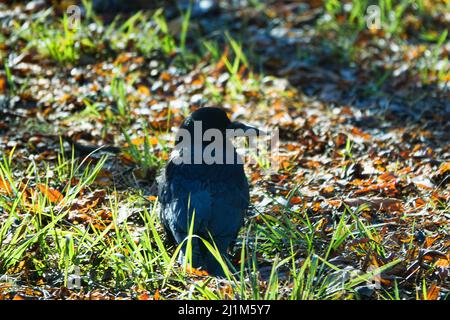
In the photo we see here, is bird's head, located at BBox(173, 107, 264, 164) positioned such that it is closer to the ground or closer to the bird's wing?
the bird's wing

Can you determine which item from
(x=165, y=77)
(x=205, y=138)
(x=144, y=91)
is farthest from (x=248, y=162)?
(x=165, y=77)

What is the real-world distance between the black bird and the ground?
135mm

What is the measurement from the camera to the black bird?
→ 4062 mm

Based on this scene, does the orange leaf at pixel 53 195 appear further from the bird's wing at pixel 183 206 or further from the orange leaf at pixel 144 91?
the orange leaf at pixel 144 91

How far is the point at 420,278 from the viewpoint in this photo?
383 cm

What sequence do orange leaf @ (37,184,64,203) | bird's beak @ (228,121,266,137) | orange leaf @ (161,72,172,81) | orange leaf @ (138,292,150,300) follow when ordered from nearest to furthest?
orange leaf @ (138,292,150,300)
orange leaf @ (37,184,64,203)
bird's beak @ (228,121,266,137)
orange leaf @ (161,72,172,81)

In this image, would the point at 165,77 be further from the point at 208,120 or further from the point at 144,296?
the point at 144,296

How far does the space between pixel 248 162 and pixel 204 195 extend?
1454 mm

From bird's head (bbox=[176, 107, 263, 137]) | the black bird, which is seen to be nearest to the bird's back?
the black bird

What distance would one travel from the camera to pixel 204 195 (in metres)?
4.18

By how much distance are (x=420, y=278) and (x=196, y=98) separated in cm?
325

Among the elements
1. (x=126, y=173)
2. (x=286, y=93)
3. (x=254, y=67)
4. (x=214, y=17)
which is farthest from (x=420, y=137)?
(x=214, y=17)

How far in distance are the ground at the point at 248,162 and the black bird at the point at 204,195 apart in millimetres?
135

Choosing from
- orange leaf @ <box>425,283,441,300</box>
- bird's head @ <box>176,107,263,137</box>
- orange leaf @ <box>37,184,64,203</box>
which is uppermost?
bird's head @ <box>176,107,263,137</box>
